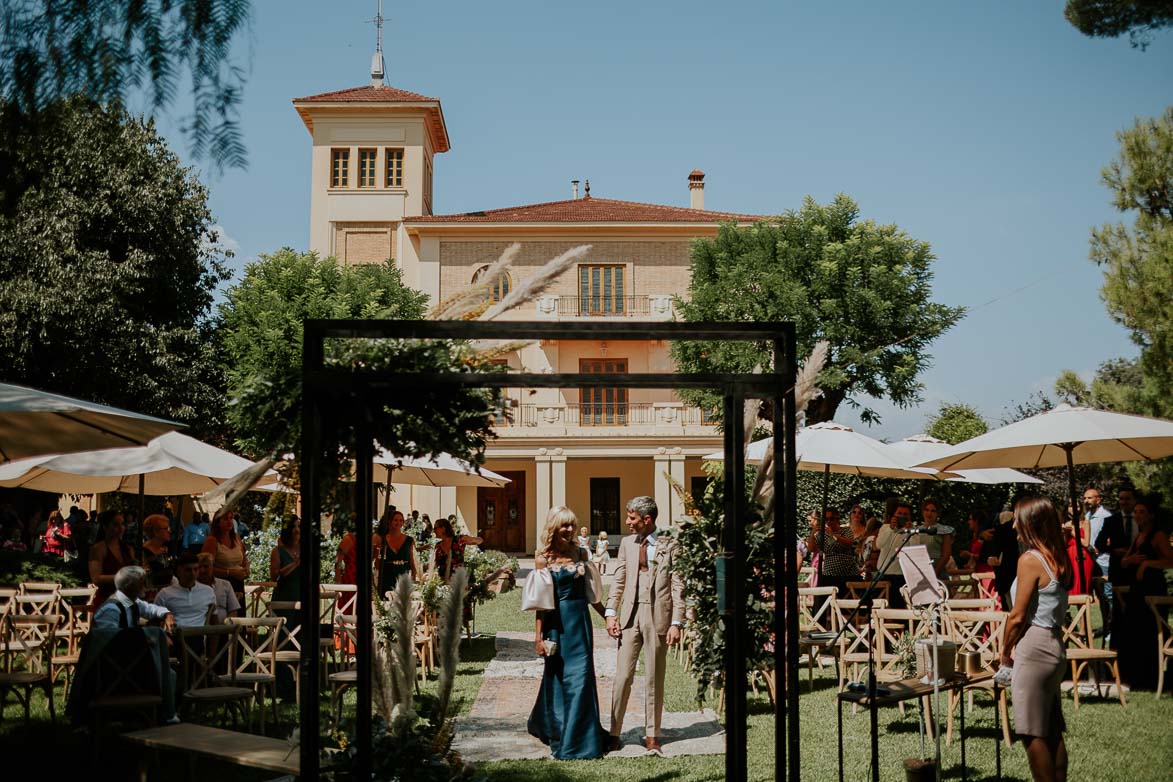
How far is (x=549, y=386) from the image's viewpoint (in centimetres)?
390

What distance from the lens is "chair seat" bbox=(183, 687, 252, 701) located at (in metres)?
6.81

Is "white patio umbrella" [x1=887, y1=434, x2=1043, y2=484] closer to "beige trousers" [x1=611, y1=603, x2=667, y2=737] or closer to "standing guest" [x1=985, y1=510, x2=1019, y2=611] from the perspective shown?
"standing guest" [x1=985, y1=510, x2=1019, y2=611]

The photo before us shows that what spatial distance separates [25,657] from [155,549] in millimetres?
1364

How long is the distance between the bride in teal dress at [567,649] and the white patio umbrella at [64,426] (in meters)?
2.50

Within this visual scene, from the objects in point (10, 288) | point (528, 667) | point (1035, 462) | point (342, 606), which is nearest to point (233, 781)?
point (342, 606)

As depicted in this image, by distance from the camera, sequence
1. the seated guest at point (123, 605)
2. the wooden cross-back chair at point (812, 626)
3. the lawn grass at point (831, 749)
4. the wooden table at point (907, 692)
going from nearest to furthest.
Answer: the wooden table at point (907, 692), the lawn grass at point (831, 749), the seated guest at point (123, 605), the wooden cross-back chair at point (812, 626)

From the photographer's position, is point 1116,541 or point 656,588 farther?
point 1116,541

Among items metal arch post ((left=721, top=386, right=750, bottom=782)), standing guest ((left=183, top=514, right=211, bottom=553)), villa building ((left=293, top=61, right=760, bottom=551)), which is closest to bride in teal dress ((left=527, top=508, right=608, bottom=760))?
metal arch post ((left=721, top=386, right=750, bottom=782))

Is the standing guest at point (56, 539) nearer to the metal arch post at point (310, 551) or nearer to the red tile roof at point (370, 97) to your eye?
the metal arch post at point (310, 551)

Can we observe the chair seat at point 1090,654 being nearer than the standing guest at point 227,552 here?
Yes

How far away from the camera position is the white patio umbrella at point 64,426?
19.1 ft

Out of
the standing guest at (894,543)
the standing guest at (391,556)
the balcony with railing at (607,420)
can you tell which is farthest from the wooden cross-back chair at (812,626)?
the balcony with railing at (607,420)

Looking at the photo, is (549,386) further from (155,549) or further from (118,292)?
(118,292)

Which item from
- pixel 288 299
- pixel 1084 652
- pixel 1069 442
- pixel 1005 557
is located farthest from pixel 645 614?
pixel 288 299
